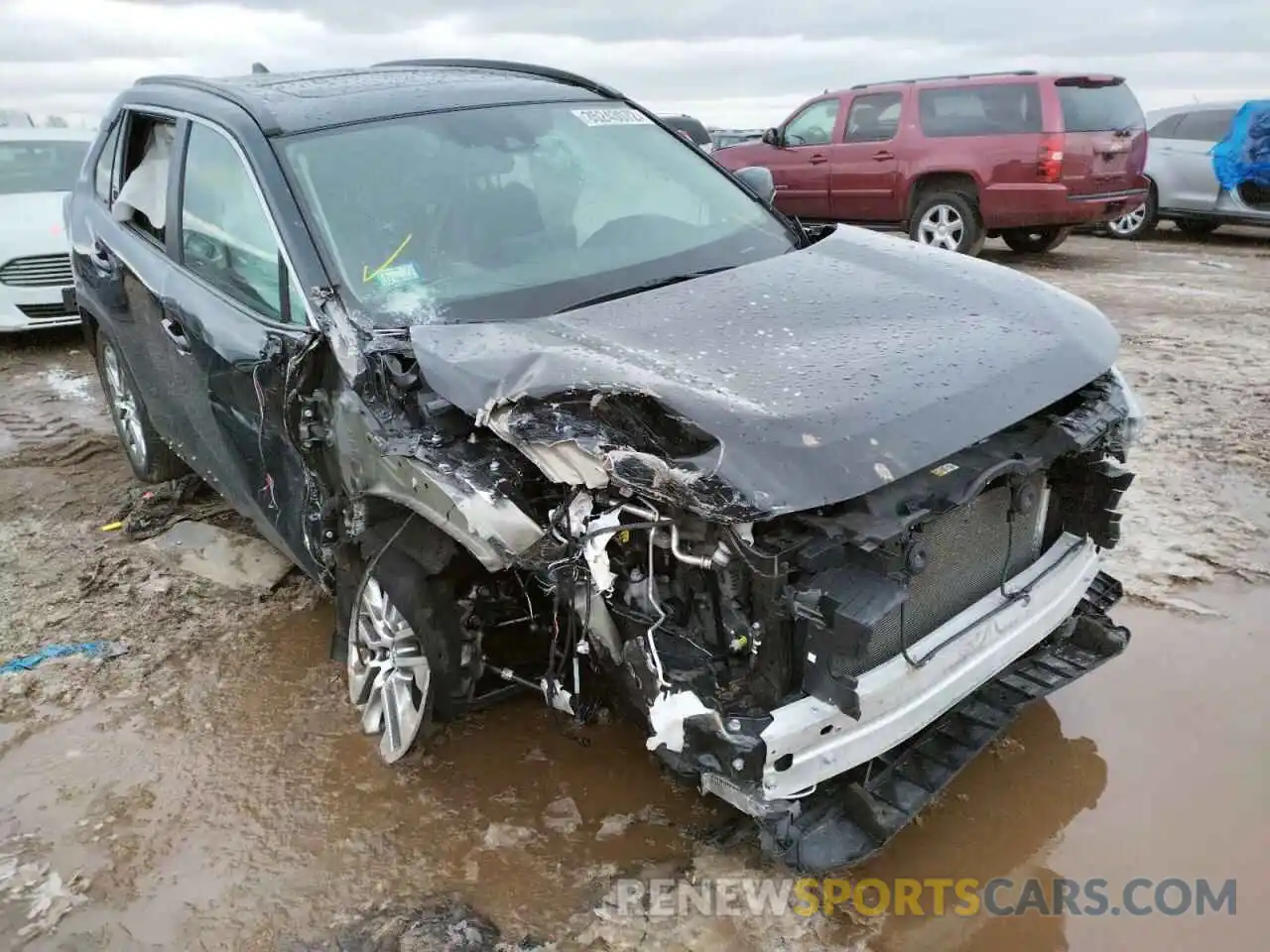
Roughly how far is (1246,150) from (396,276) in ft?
37.5

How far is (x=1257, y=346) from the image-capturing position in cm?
693

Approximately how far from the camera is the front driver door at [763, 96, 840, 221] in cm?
1111

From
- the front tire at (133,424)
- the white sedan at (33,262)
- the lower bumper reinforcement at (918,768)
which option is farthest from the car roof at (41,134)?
the lower bumper reinforcement at (918,768)

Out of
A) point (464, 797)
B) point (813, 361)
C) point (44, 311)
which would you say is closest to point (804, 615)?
point (813, 361)

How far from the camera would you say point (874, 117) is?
1068 centimetres

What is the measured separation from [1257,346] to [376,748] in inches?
262

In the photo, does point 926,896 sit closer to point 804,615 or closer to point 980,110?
point 804,615

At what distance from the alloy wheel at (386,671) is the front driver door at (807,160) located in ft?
30.3

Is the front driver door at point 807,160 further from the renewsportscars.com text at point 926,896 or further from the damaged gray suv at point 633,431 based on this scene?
the renewsportscars.com text at point 926,896

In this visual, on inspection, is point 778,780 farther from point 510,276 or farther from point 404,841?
point 510,276

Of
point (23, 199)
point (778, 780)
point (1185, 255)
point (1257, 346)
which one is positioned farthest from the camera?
point (1185, 255)

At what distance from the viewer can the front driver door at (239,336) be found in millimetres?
3018

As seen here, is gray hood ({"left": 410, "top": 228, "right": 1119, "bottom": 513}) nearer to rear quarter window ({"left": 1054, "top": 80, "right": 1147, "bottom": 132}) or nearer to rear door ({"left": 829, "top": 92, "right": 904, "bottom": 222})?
rear quarter window ({"left": 1054, "top": 80, "right": 1147, "bottom": 132})

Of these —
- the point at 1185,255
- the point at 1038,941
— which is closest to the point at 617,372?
the point at 1038,941
